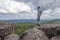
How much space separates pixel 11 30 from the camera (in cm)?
984

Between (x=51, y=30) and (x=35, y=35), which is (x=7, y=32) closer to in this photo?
(x=35, y=35)

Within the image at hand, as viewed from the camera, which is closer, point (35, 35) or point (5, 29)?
point (35, 35)

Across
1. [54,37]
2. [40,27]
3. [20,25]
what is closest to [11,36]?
[40,27]

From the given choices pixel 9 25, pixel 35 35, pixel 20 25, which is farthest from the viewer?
pixel 20 25

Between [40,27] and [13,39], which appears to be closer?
[13,39]

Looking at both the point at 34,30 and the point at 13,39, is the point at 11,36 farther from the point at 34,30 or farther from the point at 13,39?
the point at 34,30

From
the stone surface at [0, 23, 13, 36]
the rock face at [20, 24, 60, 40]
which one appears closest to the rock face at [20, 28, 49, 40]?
the rock face at [20, 24, 60, 40]

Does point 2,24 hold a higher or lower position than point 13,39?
higher

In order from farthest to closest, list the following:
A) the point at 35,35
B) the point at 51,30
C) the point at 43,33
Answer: the point at 51,30 → the point at 43,33 → the point at 35,35

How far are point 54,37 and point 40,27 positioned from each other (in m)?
1.06

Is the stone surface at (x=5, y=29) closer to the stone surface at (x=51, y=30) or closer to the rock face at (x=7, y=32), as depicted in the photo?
the rock face at (x=7, y=32)

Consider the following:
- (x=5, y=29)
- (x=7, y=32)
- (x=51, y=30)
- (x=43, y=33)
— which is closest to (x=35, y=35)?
(x=43, y=33)

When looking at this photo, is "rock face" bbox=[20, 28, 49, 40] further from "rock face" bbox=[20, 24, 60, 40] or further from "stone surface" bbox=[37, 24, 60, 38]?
"stone surface" bbox=[37, 24, 60, 38]

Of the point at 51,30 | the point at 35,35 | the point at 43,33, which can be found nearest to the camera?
the point at 35,35
